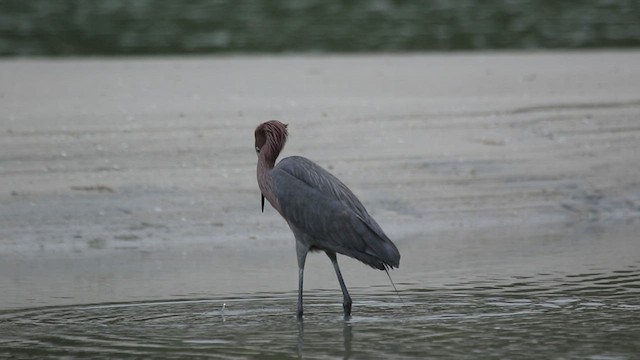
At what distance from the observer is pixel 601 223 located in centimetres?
1041

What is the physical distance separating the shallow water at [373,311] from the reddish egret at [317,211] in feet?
1.06

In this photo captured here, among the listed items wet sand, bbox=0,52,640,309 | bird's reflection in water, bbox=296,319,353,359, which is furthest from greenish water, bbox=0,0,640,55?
bird's reflection in water, bbox=296,319,353,359

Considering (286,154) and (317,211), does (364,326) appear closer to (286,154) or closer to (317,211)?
(317,211)

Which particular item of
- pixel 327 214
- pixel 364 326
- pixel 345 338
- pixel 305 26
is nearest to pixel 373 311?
pixel 364 326

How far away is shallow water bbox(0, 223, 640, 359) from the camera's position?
6.48m

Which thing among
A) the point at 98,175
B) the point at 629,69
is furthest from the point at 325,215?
the point at 629,69

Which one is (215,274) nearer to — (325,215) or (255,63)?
(325,215)

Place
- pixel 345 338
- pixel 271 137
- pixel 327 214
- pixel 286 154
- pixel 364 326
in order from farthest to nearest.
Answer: pixel 286 154, pixel 271 137, pixel 327 214, pixel 364 326, pixel 345 338

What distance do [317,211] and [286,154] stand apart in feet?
11.2

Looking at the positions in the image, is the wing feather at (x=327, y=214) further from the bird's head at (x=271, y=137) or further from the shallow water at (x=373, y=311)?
the shallow water at (x=373, y=311)

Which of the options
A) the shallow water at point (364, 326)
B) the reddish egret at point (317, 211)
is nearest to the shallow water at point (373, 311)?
the shallow water at point (364, 326)

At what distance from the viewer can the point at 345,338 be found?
22.2ft

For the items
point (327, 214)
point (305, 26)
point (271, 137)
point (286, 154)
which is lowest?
point (327, 214)

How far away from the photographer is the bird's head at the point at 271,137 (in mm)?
7637
